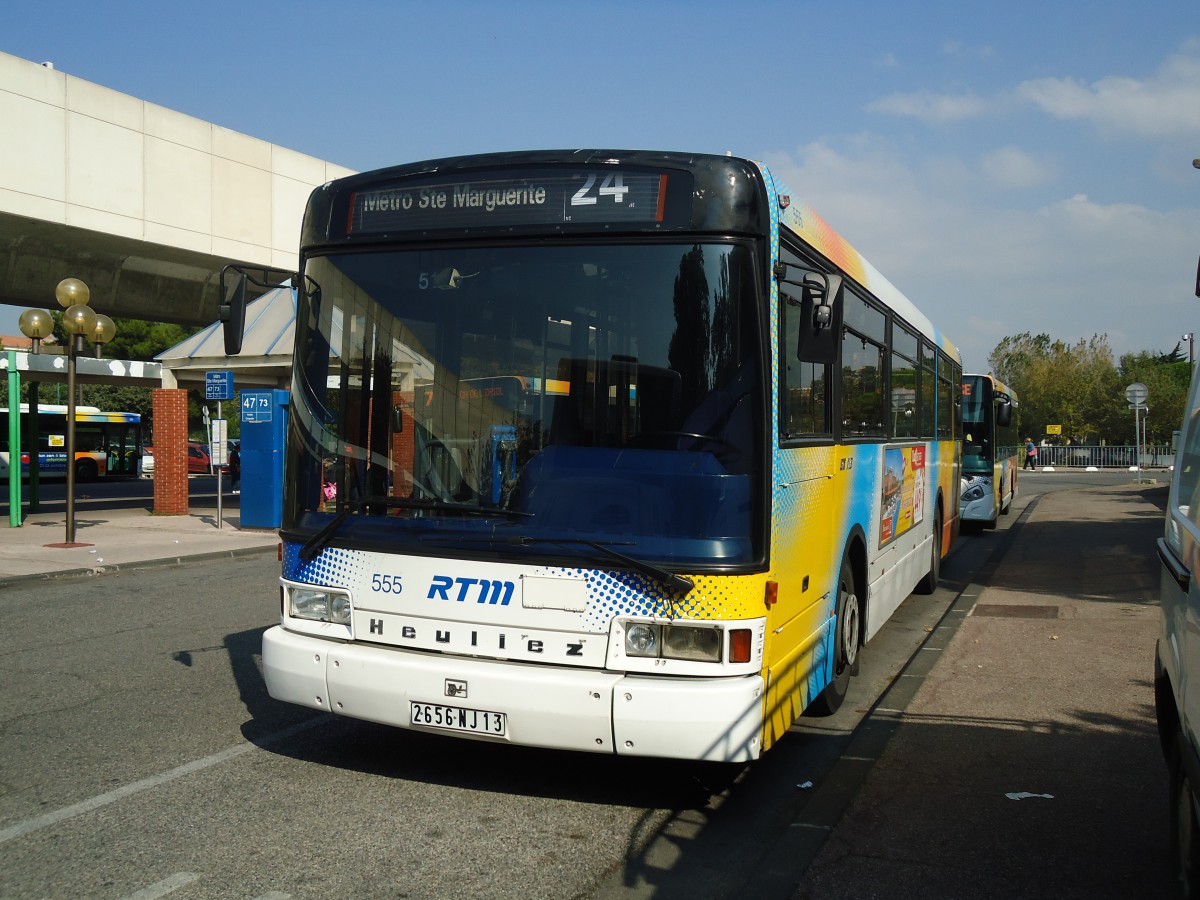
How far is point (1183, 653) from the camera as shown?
11.9 feet

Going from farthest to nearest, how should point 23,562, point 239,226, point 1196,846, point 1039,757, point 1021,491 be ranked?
point 1021,491, point 239,226, point 23,562, point 1039,757, point 1196,846

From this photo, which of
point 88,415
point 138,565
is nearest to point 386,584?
point 138,565

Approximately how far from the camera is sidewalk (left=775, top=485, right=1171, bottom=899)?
4.43 m

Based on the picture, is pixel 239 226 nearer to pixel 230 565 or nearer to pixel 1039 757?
pixel 230 565

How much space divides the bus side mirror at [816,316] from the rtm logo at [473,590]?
179 cm

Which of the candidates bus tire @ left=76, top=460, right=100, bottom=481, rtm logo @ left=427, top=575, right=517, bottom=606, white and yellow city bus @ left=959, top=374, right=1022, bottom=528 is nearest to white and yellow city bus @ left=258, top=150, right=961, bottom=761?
rtm logo @ left=427, top=575, right=517, bottom=606

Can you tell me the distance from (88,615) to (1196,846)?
33.3 ft

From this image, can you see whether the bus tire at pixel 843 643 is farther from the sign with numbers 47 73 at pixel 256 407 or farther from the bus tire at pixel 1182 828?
the sign with numbers 47 73 at pixel 256 407

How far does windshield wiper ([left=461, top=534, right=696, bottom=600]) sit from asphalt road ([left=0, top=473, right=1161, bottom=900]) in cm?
114

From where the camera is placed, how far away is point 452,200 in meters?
5.36

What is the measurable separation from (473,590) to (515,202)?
6.07 feet

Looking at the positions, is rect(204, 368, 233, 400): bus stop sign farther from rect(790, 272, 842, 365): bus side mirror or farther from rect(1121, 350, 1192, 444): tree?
rect(1121, 350, 1192, 444): tree

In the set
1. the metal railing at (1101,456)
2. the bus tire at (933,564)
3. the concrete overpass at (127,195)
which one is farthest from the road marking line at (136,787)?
the metal railing at (1101,456)

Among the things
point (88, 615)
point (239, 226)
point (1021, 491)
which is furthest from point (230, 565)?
point (1021, 491)
